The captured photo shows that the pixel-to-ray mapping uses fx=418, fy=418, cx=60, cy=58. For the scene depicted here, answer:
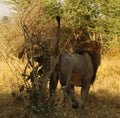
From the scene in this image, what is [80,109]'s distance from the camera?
6.83m

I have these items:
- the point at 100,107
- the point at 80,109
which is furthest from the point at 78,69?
the point at 100,107

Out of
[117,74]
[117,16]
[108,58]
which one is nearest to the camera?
[117,74]

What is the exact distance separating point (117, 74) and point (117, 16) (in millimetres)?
4847

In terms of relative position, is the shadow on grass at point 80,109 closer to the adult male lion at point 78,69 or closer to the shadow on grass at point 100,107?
the shadow on grass at point 100,107

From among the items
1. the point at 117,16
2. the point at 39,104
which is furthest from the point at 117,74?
the point at 39,104

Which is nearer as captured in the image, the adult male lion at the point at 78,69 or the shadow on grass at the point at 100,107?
the adult male lion at the point at 78,69

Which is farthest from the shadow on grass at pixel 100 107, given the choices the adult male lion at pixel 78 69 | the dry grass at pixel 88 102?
the adult male lion at pixel 78 69

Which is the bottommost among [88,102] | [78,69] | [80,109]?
[88,102]

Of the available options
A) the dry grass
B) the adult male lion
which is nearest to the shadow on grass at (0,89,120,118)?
the dry grass

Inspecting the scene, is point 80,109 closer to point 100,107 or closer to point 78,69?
point 100,107

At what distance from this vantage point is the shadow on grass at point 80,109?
229 inches

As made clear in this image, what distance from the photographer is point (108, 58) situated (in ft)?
48.5

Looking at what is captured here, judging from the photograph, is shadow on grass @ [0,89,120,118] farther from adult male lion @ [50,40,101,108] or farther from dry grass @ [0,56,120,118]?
adult male lion @ [50,40,101,108]

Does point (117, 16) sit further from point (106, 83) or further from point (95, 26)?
point (106, 83)
